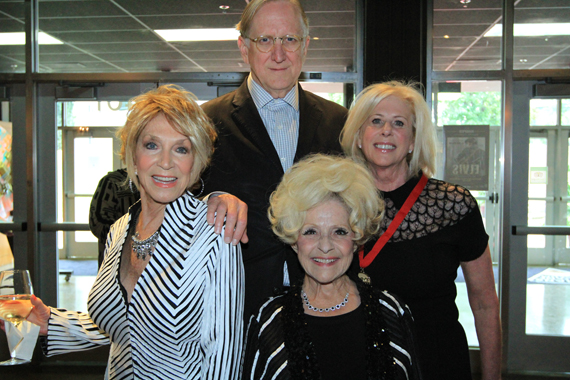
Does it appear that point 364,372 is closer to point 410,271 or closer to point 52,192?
point 410,271

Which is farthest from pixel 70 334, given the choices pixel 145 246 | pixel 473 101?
pixel 473 101

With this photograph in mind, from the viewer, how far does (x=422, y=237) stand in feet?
6.12

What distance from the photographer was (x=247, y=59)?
7.45 feet

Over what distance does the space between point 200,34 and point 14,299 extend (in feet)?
12.6

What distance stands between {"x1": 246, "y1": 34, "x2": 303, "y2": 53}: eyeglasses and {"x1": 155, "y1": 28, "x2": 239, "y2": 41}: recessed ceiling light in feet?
9.44

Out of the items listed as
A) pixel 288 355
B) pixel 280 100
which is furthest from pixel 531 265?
pixel 288 355

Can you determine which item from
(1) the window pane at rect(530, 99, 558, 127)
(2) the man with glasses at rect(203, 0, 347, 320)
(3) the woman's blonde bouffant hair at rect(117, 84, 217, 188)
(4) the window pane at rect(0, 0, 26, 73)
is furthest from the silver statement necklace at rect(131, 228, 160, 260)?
(1) the window pane at rect(530, 99, 558, 127)

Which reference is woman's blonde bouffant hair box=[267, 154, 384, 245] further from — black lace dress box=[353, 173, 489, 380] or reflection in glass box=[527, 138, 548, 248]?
reflection in glass box=[527, 138, 548, 248]

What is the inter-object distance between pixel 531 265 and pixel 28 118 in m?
5.36

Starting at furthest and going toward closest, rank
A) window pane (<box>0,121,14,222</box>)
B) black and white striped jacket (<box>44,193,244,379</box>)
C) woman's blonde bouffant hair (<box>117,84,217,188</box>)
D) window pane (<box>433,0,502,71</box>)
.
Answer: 1. window pane (<box>0,121,14,222</box>)
2. window pane (<box>433,0,502,71</box>)
3. woman's blonde bouffant hair (<box>117,84,217,188</box>)
4. black and white striped jacket (<box>44,193,244,379</box>)

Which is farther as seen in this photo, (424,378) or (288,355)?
(424,378)

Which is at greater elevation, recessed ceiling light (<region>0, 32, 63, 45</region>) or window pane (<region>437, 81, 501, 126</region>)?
recessed ceiling light (<region>0, 32, 63, 45</region>)

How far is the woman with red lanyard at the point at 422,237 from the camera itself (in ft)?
6.05

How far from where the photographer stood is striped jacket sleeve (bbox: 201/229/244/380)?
1413 mm
